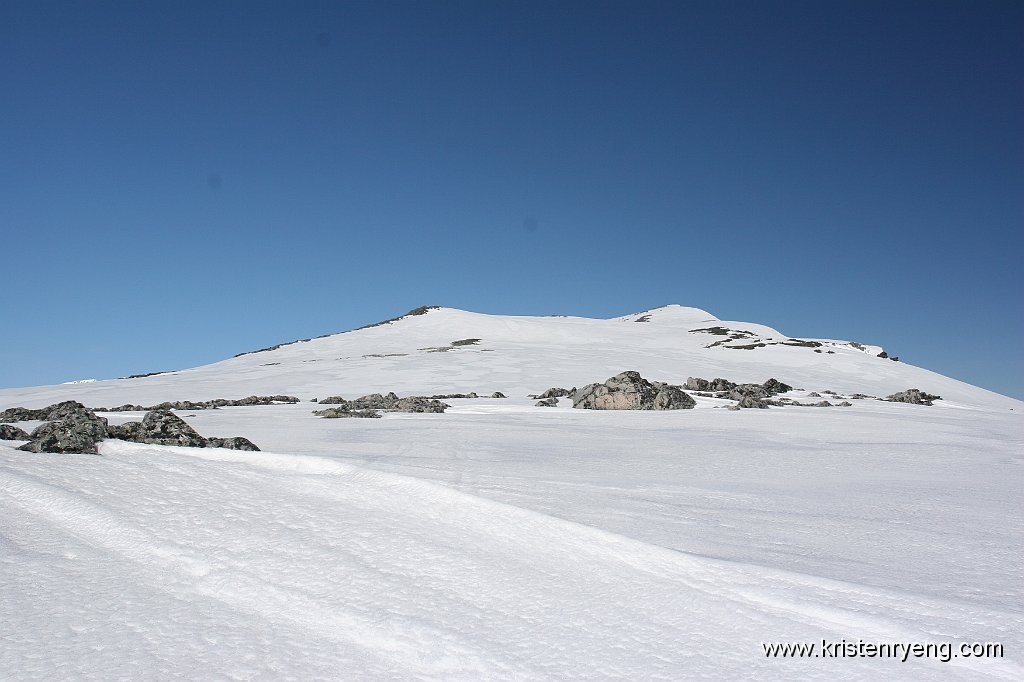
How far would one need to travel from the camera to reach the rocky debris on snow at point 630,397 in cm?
1077

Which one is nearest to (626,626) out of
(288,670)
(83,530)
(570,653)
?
(570,653)

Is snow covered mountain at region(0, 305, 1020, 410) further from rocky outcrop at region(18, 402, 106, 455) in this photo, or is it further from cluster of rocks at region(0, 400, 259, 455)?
rocky outcrop at region(18, 402, 106, 455)

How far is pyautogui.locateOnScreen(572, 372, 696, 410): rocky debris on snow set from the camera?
1077 centimetres

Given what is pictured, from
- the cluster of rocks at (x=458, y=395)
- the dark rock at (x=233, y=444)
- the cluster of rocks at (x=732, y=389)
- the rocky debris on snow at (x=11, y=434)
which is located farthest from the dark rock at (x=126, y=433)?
the cluster of rocks at (x=732, y=389)

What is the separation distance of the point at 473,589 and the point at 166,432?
13.0 feet

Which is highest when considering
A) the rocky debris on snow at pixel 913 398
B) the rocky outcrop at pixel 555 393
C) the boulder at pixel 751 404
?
the rocky debris on snow at pixel 913 398

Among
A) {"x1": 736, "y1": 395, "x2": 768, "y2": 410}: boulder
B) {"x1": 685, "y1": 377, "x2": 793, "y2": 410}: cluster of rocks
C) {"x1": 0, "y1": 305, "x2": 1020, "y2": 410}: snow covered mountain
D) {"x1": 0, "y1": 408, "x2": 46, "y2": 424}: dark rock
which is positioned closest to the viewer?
{"x1": 0, "y1": 408, "x2": 46, "y2": 424}: dark rock

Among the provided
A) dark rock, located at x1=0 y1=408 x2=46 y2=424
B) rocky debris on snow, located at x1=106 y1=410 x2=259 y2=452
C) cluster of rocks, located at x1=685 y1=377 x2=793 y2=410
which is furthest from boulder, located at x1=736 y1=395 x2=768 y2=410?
dark rock, located at x1=0 y1=408 x2=46 y2=424

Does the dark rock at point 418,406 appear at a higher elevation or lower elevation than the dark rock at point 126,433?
higher

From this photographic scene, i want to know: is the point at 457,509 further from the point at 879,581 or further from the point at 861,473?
the point at 861,473

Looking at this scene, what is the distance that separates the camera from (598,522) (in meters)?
3.19

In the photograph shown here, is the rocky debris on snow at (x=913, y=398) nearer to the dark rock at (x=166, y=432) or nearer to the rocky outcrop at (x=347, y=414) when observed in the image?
the rocky outcrop at (x=347, y=414)

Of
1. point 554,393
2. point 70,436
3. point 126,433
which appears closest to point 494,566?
point 70,436

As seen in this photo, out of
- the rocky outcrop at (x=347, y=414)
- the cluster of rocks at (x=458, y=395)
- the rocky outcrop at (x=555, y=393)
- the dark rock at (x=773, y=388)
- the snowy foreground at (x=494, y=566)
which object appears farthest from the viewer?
the dark rock at (x=773, y=388)
